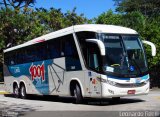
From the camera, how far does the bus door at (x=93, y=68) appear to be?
17.1 metres

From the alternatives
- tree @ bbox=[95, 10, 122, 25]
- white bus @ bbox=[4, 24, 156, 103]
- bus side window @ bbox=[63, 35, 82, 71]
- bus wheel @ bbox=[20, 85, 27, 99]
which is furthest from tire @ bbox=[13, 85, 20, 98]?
tree @ bbox=[95, 10, 122, 25]

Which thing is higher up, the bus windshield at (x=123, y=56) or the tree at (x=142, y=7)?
the tree at (x=142, y=7)

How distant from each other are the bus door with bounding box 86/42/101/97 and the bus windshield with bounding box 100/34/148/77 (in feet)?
1.36

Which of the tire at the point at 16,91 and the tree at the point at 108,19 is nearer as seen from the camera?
the tire at the point at 16,91

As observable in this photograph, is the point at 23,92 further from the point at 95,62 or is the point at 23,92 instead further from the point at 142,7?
the point at 142,7

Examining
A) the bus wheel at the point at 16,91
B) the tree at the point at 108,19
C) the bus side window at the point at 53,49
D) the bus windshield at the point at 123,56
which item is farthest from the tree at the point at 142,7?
the bus windshield at the point at 123,56

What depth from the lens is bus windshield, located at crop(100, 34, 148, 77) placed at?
55.5 feet

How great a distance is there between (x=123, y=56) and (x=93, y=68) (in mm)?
1315

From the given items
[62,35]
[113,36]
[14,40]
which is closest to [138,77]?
[113,36]

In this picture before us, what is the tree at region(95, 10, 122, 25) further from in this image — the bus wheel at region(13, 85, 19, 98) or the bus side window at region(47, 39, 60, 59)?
the bus side window at region(47, 39, 60, 59)

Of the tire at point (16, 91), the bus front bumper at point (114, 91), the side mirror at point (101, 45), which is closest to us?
the side mirror at point (101, 45)

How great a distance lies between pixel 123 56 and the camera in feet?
56.6

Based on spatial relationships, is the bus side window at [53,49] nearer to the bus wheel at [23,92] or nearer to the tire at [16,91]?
the bus wheel at [23,92]

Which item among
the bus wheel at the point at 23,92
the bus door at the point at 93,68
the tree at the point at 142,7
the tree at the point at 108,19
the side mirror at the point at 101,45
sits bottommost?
the bus wheel at the point at 23,92
